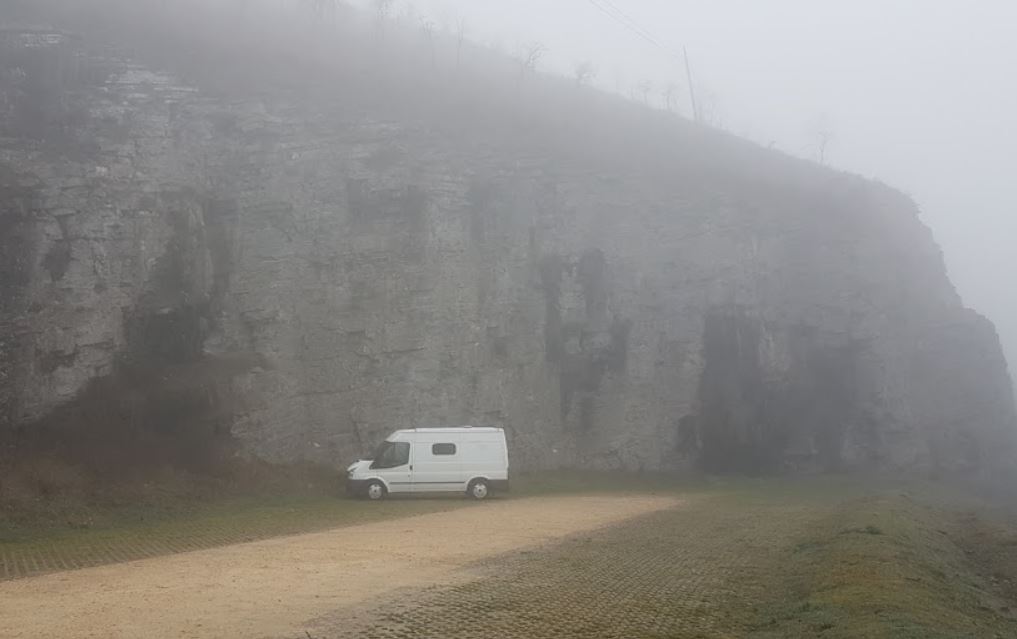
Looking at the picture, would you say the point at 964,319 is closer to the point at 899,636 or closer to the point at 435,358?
the point at 435,358

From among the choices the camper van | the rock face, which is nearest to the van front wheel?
the camper van

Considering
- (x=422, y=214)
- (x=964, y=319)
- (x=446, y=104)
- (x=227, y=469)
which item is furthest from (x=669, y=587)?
(x=964, y=319)

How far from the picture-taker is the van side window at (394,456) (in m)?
27.7

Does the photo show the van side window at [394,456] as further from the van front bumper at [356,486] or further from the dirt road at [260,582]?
the dirt road at [260,582]

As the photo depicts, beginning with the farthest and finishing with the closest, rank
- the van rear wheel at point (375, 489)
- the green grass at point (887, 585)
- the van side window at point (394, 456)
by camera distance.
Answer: the van side window at point (394, 456) → the van rear wheel at point (375, 489) → the green grass at point (887, 585)

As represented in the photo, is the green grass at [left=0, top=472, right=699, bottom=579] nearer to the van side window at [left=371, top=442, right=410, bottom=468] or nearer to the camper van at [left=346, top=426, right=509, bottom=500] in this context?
the camper van at [left=346, top=426, right=509, bottom=500]

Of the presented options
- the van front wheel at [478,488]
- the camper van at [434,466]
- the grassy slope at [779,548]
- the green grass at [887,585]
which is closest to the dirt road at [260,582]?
the grassy slope at [779,548]

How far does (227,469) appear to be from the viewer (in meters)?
29.3

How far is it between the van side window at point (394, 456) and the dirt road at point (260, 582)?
19.4ft

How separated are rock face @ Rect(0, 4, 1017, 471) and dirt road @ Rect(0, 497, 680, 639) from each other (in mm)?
13207

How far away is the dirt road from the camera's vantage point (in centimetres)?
1054

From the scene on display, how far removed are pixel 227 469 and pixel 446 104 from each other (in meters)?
19.8

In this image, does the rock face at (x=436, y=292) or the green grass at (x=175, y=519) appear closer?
the green grass at (x=175, y=519)

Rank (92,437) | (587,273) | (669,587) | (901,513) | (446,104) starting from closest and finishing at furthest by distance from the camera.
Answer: (669,587)
(901,513)
(92,437)
(587,273)
(446,104)
